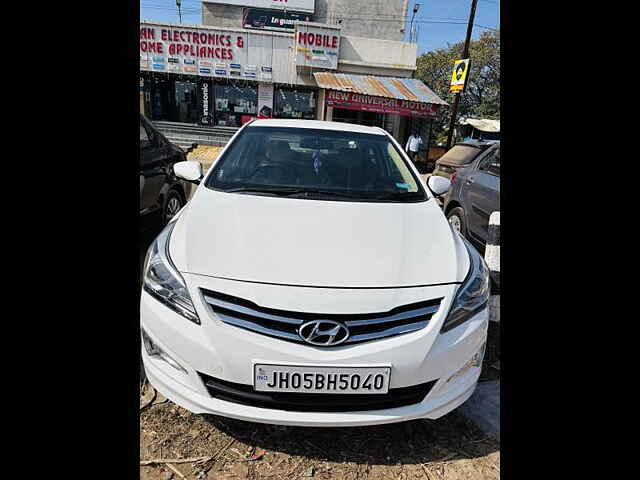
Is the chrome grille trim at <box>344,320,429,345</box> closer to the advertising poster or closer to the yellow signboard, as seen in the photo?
the yellow signboard

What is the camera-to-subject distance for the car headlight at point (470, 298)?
1.76 meters

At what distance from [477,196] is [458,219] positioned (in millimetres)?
493

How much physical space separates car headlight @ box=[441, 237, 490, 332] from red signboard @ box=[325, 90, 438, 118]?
14.1 m

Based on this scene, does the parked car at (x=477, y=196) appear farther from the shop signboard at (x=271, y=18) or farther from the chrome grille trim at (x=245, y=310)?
the shop signboard at (x=271, y=18)

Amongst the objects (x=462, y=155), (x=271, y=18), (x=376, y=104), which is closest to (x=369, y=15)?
(x=271, y=18)

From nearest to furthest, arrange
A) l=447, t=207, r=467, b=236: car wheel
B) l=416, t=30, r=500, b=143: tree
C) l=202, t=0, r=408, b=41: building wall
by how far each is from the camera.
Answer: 1. l=447, t=207, r=467, b=236: car wheel
2. l=202, t=0, r=408, b=41: building wall
3. l=416, t=30, r=500, b=143: tree

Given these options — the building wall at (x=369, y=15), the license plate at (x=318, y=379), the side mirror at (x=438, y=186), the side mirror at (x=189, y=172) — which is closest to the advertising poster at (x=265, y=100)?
the building wall at (x=369, y=15)

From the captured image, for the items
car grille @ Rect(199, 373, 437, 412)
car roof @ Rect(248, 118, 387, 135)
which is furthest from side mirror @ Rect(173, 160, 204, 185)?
car grille @ Rect(199, 373, 437, 412)

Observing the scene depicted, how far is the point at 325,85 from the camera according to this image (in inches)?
596

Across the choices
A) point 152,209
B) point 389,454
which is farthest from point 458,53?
point 389,454

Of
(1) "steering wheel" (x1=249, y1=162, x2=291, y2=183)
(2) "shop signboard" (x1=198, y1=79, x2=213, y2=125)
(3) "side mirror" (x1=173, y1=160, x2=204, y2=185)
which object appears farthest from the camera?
(2) "shop signboard" (x1=198, y1=79, x2=213, y2=125)

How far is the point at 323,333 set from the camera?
161 centimetres

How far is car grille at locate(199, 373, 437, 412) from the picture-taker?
1.63 metres
